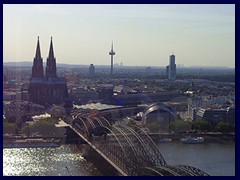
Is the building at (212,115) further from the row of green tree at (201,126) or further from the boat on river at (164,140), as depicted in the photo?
the boat on river at (164,140)

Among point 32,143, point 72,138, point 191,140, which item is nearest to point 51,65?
point 72,138

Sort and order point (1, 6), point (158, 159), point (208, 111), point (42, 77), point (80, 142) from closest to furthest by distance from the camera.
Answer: point (1, 6), point (158, 159), point (80, 142), point (208, 111), point (42, 77)

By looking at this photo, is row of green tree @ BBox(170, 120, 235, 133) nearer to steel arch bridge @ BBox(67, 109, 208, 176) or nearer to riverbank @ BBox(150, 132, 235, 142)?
riverbank @ BBox(150, 132, 235, 142)

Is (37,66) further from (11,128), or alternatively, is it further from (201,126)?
(201,126)

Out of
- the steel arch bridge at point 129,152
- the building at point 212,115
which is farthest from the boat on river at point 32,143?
the building at point 212,115

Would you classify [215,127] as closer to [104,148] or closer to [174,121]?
[174,121]

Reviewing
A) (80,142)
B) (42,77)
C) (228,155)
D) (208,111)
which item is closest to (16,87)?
(42,77)
